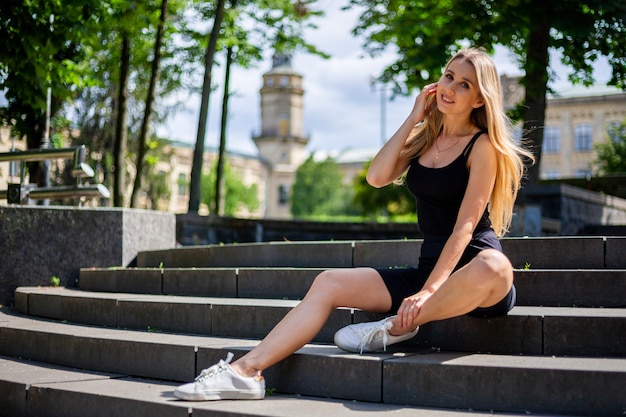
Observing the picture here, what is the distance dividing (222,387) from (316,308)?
2.22 ft

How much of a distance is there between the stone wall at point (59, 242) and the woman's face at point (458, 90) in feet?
15.4

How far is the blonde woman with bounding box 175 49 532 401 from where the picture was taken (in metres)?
3.92

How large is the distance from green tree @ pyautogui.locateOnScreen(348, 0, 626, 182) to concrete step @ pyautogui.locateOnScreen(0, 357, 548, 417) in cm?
685

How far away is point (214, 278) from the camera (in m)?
6.28

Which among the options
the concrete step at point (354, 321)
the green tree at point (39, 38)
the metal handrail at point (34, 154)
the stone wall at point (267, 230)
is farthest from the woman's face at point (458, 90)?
the stone wall at point (267, 230)

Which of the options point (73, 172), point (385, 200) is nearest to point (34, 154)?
point (73, 172)

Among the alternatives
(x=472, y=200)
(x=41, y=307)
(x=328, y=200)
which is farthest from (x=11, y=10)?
(x=328, y=200)

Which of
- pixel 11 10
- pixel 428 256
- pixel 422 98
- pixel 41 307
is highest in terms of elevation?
pixel 11 10

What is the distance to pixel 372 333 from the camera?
4.19m

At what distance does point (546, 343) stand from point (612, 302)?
80 centimetres

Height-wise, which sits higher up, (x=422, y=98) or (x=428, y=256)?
(x=422, y=98)

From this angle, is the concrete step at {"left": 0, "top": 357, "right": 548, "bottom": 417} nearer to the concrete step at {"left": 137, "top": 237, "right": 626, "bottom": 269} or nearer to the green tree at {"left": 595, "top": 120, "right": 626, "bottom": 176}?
the concrete step at {"left": 137, "top": 237, "right": 626, "bottom": 269}

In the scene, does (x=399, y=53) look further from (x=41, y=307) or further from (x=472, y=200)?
(x=472, y=200)

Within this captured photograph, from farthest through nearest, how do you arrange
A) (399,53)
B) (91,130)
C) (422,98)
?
(91,130) < (399,53) < (422,98)
